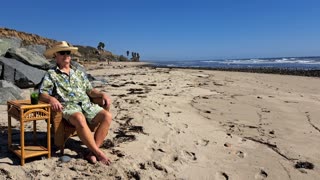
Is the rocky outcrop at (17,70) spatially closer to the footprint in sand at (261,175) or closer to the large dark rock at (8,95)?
the large dark rock at (8,95)

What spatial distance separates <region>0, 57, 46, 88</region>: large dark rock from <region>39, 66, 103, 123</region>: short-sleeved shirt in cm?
483

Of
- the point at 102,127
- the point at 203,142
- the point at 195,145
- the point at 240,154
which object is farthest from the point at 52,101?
the point at 240,154

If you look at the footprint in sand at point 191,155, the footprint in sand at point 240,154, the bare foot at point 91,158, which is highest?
the bare foot at point 91,158

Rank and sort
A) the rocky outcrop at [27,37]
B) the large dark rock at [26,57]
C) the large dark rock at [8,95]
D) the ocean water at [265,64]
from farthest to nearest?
the ocean water at [265,64], the rocky outcrop at [27,37], the large dark rock at [26,57], the large dark rock at [8,95]

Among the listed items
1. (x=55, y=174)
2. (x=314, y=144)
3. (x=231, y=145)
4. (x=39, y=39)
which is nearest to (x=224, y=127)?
(x=231, y=145)

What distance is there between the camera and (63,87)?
183 inches

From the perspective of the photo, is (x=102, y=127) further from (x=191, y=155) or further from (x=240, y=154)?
(x=240, y=154)

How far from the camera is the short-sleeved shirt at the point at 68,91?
4.55m

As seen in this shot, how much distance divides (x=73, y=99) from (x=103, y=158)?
92 cm

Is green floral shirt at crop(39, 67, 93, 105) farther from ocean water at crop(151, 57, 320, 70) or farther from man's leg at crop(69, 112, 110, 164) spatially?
ocean water at crop(151, 57, 320, 70)

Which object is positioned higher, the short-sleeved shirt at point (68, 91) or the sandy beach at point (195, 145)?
the short-sleeved shirt at point (68, 91)

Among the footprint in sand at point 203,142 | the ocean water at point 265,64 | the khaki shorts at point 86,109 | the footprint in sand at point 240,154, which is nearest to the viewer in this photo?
the khaki shorts at point 86,109

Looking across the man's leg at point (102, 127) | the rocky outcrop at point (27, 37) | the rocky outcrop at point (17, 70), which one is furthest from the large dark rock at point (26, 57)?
A: the rocky outcrop at point (27, 37)

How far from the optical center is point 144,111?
7082 millimetres
